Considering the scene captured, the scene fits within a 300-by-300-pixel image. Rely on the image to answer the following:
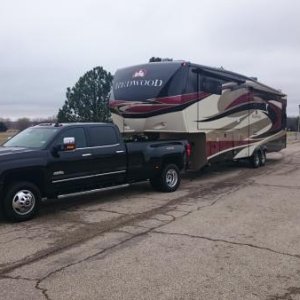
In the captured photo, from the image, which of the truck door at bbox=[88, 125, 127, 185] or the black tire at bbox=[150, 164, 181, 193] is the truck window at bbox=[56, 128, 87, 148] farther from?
the black tire at bbox=[150, 164, 181, 193]

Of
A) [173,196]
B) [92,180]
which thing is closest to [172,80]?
[173,196]

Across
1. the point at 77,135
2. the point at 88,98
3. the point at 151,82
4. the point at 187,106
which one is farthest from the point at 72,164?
the point at 88,98

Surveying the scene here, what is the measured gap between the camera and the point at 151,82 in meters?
13.8

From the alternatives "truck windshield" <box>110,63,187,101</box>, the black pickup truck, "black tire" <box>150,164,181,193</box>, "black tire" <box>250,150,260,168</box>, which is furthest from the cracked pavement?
"black tire" <box>250,150,260,168</box>

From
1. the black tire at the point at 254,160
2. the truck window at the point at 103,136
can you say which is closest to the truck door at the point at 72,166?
the truck window at the point at 103,136

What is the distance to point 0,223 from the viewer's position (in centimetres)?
871

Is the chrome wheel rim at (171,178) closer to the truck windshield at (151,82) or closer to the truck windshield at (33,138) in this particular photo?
the truck windshield at (151,82)

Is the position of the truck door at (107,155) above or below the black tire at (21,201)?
above

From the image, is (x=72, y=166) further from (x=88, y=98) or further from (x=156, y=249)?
(x=88, y=98)

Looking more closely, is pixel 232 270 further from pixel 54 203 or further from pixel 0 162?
pixel 54 203

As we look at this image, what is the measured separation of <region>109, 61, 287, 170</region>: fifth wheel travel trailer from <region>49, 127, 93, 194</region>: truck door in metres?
3.82

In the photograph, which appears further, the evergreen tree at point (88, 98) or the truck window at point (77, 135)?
the evergreen tree at point (88, 98)

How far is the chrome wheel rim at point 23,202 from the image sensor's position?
28.6 ft

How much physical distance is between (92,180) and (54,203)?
1.22 meters
